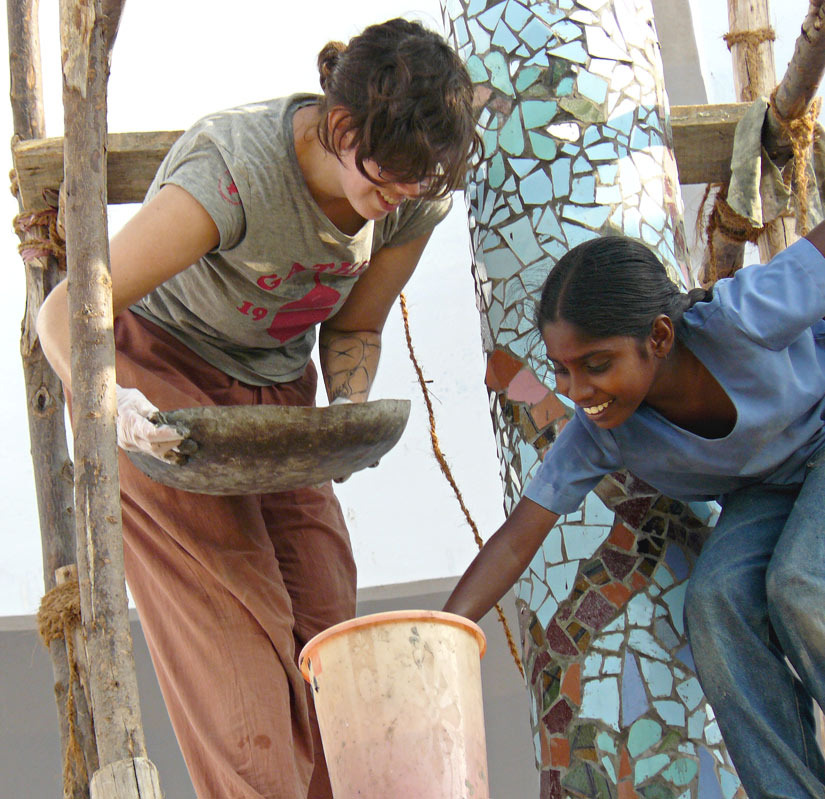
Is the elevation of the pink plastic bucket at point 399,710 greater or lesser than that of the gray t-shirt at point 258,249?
lesser

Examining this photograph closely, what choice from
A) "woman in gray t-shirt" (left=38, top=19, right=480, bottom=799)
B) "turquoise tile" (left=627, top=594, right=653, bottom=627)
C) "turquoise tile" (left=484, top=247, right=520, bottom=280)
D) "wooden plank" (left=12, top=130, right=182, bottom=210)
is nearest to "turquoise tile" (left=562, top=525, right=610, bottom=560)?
"turquoise tile" (left=627, top=594, right=653, bottom=627)

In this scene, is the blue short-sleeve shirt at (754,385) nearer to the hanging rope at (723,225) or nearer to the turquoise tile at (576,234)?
the turquoise tile at (576,234)

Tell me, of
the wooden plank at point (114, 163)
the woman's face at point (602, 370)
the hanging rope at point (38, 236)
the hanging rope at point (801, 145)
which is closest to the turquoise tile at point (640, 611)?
the woman's face at point (602, 370)

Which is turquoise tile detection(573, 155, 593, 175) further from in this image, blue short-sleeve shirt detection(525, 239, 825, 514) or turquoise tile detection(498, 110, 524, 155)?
blue short-sleeve shirt detection(525, 239, 825, 514)

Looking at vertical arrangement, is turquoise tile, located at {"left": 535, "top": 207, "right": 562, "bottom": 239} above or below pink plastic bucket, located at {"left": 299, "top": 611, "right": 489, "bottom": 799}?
above

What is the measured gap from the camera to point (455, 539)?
19.1 feet

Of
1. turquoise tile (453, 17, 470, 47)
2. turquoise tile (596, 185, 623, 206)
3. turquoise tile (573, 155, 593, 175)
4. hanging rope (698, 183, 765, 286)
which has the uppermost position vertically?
turquoise tile (453, 17, 470, 47)

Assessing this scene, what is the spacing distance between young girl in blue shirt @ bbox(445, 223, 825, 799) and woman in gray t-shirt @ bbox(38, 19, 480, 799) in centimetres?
35

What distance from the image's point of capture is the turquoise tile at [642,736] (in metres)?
2.38

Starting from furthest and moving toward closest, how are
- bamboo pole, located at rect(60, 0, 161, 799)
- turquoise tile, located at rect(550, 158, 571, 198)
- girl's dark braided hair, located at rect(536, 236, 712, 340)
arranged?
turquoise tile, located at rect(550, 158, 571, 198)
girl's dark braided hair, located at rect(536, 236, 712, 340)
bamboo pole, located at rect(60, 0, 161, 799)

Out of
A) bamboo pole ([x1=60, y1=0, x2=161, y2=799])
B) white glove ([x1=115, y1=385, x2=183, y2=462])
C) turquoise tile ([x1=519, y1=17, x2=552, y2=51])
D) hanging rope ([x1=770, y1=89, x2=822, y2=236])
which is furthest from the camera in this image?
hanging rope ([x1=770, y1=89, x2=822, y2=236])

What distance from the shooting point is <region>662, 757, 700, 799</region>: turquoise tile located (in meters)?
2.35

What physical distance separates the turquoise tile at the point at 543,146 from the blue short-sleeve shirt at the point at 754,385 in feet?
2.31

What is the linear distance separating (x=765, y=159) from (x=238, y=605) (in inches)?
69.8
